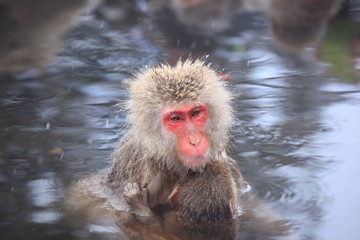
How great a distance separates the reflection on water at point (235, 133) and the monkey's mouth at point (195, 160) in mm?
629

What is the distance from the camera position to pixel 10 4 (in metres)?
11.9

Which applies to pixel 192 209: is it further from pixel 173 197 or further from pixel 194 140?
pixel 194 140

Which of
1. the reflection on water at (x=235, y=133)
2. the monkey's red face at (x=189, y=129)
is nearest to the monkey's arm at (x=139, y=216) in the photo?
the reflection on water at (x=235, y=133)

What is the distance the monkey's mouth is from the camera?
516 cm

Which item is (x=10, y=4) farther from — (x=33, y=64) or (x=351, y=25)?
(x=351, y=25)

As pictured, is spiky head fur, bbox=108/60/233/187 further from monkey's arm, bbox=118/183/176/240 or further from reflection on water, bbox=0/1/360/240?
reflection on water, bbox=0/1/360/240

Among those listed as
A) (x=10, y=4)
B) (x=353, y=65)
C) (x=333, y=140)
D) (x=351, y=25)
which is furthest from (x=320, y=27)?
(x=10, y=4)

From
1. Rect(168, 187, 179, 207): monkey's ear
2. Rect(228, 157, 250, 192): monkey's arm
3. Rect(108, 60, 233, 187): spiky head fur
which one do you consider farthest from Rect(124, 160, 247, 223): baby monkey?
Rect(228, 157, 250, 192): monkey's arm

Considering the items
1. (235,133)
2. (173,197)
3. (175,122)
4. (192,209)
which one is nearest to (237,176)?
(173,197)

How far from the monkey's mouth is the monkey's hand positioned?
0.56 metres

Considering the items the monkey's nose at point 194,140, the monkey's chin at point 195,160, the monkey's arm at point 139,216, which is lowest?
the monkey's arm at point 139,216

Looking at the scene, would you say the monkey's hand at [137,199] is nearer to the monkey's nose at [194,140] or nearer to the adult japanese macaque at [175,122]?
the adult japanese macaque at [175,122]

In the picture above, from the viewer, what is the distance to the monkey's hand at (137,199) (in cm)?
556

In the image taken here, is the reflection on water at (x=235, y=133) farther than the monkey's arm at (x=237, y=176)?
No
